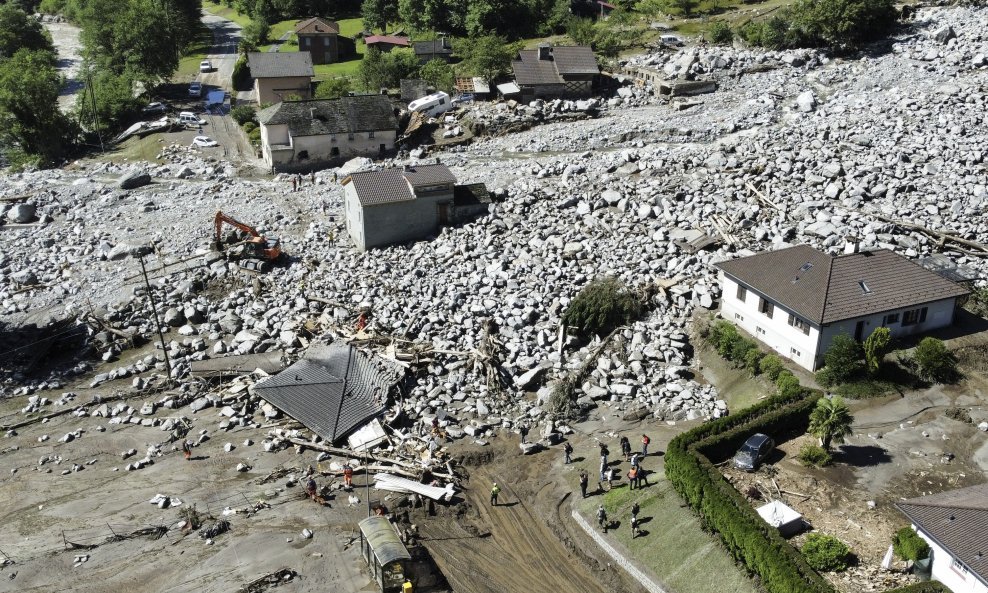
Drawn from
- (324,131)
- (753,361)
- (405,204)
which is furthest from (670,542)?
(324,131)

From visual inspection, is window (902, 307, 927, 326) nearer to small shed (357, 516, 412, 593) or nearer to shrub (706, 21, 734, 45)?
small shed (357, 516, 412, 593)

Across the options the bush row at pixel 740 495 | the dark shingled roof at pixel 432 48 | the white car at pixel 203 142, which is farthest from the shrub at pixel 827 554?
the dark shingled roof at pixel 432 48

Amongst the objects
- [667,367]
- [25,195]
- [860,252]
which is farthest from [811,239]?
[25,195]

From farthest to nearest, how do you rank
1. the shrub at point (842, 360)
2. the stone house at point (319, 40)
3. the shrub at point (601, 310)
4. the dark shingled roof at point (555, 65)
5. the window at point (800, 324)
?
the stone house at point (319, 40) < the dark shingled roof at point (555, 65) < the shrub at point (601, 310) < the window at point (800, 324) < the shrub at point (842, 360)

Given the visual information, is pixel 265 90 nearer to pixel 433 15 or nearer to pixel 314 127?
pixel 314 127

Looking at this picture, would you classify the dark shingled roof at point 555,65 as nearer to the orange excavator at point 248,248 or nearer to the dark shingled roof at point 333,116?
the dark shingled roof at point 333,116

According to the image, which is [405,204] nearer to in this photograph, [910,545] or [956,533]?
[910,545]

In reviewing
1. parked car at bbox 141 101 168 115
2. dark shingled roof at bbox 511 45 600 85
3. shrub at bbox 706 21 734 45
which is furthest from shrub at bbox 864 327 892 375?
parked car at bbox 141 101 168 115
